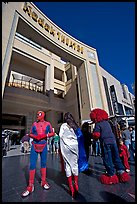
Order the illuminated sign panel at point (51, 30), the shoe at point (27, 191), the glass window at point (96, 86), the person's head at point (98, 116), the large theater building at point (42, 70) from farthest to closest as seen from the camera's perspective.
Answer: the glass window at point (96, 86) < the illuminated sign panel at point (51, 30) < the large theater building at point (42, 70) < the person's head at point (98, 116) < the shoe at point (27, 191)

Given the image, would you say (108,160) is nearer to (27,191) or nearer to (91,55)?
(27,191)

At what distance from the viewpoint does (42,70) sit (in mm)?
15625

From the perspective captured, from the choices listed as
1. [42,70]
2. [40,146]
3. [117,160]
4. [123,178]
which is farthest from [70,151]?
[42,70]

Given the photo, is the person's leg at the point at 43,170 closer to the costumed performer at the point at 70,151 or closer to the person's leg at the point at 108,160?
the costumed performer at the point at 70,151

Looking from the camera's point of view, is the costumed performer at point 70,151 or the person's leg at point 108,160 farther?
the person's leg at point 108,160

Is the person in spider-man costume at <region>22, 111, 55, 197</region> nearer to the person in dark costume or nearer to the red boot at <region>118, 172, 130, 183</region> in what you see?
the person in dark costume

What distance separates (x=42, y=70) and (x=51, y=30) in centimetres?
698

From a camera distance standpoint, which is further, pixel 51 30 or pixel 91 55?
pixel 91 55

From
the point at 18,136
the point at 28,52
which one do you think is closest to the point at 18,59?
the point at 28,52

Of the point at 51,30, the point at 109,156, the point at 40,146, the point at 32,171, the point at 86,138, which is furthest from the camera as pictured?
the point at 51,30

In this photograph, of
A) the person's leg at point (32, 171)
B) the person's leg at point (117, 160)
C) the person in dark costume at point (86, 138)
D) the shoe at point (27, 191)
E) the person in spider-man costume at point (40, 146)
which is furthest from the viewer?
the person in dark costume at point (86, 138)

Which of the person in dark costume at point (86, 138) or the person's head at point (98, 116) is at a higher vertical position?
the person's head at point (98, 116)

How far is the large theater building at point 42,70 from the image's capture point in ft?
22.9

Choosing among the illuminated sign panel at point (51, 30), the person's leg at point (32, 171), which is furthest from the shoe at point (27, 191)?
the illuminated sign panel at point (51, 30)
